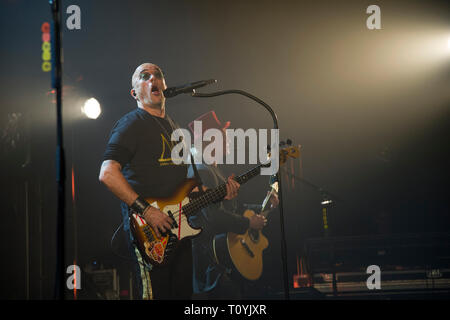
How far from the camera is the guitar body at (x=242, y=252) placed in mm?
3834

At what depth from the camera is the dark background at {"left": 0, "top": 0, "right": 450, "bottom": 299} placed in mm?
4117

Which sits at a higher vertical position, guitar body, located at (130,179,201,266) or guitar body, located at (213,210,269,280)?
guitar body, located at (130,179,201,266)

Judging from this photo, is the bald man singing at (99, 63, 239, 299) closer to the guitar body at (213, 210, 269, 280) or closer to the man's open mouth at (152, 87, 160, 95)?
the man's open mouth at (152, 87, 160, 95)

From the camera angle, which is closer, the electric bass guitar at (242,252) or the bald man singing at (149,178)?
the bald man singing at (149,178)

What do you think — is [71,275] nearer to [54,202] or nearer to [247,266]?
[54,202]

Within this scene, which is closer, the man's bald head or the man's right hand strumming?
the man's right hand strumming

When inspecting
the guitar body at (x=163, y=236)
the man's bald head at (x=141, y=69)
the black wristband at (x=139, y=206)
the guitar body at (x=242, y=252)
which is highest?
the man's bald head at (x=141, y=69)

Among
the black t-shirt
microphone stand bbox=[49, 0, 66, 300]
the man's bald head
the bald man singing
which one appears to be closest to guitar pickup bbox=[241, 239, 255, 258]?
the bald man singing

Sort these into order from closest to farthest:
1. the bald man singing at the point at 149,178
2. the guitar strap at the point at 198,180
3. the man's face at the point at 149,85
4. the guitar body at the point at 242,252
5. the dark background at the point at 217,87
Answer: the bald man singing at the point at 149,178, the guitar strap at the point at 198,180, the man's face at the point at 149,85, the guitar body at the point at 242,252, the dark background at the point at 217,87

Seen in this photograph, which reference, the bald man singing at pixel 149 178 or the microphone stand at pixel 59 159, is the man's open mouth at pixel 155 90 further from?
the microphone stand at pixel 59 159

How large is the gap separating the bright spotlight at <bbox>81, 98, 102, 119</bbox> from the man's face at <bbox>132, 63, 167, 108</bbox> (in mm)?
512

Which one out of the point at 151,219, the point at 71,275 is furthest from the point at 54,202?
the point at 151,219

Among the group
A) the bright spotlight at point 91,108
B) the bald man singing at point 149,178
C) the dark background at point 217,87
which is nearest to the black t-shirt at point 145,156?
the bald man singing at point 149,178

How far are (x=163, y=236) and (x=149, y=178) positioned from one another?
0.47 metres
